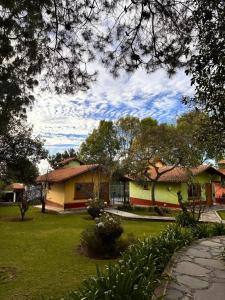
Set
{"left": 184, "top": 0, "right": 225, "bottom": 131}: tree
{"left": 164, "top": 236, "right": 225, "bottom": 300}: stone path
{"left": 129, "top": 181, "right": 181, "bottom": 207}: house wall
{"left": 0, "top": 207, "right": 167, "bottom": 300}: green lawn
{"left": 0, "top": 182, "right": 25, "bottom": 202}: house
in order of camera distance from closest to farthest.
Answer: {"left": 184, "top": 0, "right": 225, "bottom": 131}: tree
{"left": 164, "top": 236, "right": 225, "bottom": 300}: stone path
{"left": 0, "top": 207, "right": 167, "bottom": 300}: green lawn
{"left": 129, "top": 181, "right": 181, "bottom": 207}: house wall
{"left": 0, "top": 182, "right": 25, "bottom": 202}: house

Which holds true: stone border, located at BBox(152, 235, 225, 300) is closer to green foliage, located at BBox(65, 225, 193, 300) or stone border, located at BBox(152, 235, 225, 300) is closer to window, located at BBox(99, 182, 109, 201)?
green foliage, located at BBox(65, 225, 193, 300)

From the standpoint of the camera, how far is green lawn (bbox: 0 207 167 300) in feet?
27.3

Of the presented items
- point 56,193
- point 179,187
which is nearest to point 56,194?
point 56,193

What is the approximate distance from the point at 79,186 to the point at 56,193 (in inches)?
104

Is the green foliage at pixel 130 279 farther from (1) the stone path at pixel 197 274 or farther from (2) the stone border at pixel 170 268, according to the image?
(1) the stone path at pixel 197 274

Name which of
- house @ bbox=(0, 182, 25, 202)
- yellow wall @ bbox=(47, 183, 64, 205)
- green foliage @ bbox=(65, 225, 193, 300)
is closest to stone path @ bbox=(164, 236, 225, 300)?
green foliage @ bbox=(65, 225, 193, 300)

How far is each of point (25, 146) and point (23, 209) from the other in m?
4.41

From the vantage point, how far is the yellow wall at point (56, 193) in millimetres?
29783

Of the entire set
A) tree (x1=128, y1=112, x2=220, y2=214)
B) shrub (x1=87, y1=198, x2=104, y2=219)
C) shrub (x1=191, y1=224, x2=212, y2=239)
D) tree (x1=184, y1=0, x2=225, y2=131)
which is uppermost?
tree (x1=128, y1=112, x2=220, y2=214)

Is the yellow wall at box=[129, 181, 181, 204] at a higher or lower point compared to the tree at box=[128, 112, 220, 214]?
lower

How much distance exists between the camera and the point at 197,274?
7172mm

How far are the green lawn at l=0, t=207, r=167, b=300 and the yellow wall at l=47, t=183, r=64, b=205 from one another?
9762mm

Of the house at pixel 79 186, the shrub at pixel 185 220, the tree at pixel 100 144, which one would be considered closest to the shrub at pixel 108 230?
the shrub at pixel 185 220

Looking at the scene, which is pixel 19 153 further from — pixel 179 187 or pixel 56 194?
pixel 179 187
